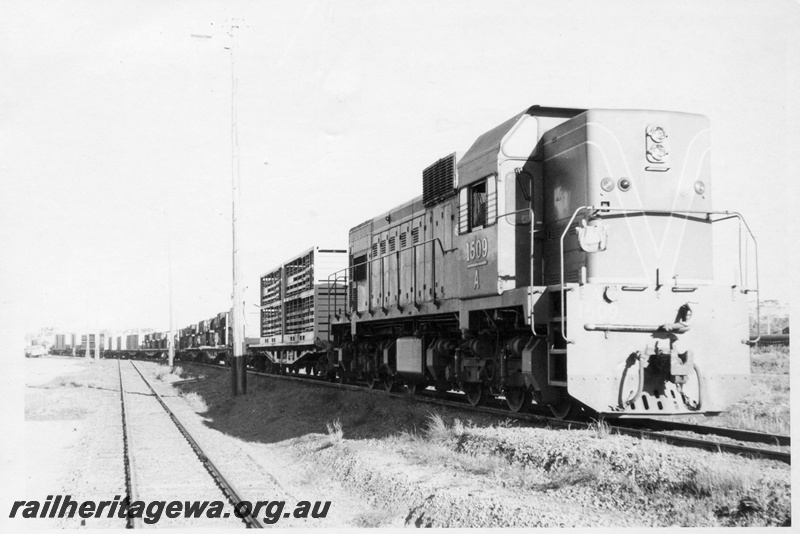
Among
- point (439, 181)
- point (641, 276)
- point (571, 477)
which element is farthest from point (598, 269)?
point (439, 181)

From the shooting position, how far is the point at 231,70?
22.5m

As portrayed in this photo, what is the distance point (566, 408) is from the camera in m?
9.51

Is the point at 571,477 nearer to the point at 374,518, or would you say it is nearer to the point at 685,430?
the point at 374,518

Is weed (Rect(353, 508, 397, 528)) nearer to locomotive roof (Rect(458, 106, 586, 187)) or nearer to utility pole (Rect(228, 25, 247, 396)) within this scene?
locomotive roof (Rect(458, 106, 586, 187))

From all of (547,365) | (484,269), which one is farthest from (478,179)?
(547,365)

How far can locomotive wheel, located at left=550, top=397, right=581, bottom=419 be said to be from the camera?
30.7ft

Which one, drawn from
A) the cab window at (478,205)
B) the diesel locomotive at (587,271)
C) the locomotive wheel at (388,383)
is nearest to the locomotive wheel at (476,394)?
the diesel locomotive at (587,271)

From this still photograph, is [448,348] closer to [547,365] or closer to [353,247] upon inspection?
[547,365]

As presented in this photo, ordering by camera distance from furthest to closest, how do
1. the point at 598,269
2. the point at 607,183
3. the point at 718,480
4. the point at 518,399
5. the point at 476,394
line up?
the point at 476,394, the point at 518,399, the point at 607,183, the point at 598,269, the point at 718,480

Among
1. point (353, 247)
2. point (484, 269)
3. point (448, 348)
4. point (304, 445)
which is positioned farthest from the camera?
point (353, 247)

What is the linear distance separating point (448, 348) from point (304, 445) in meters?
2.85

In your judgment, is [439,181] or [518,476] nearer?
[518,476]

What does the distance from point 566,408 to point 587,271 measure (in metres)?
1.87

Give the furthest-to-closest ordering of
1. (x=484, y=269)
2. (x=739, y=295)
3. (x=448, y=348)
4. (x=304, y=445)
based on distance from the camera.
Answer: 1. (x=448, y=348)
2. (x=304, y=445)
3. (x=484, y=269)
4. (x=739, y=295)
